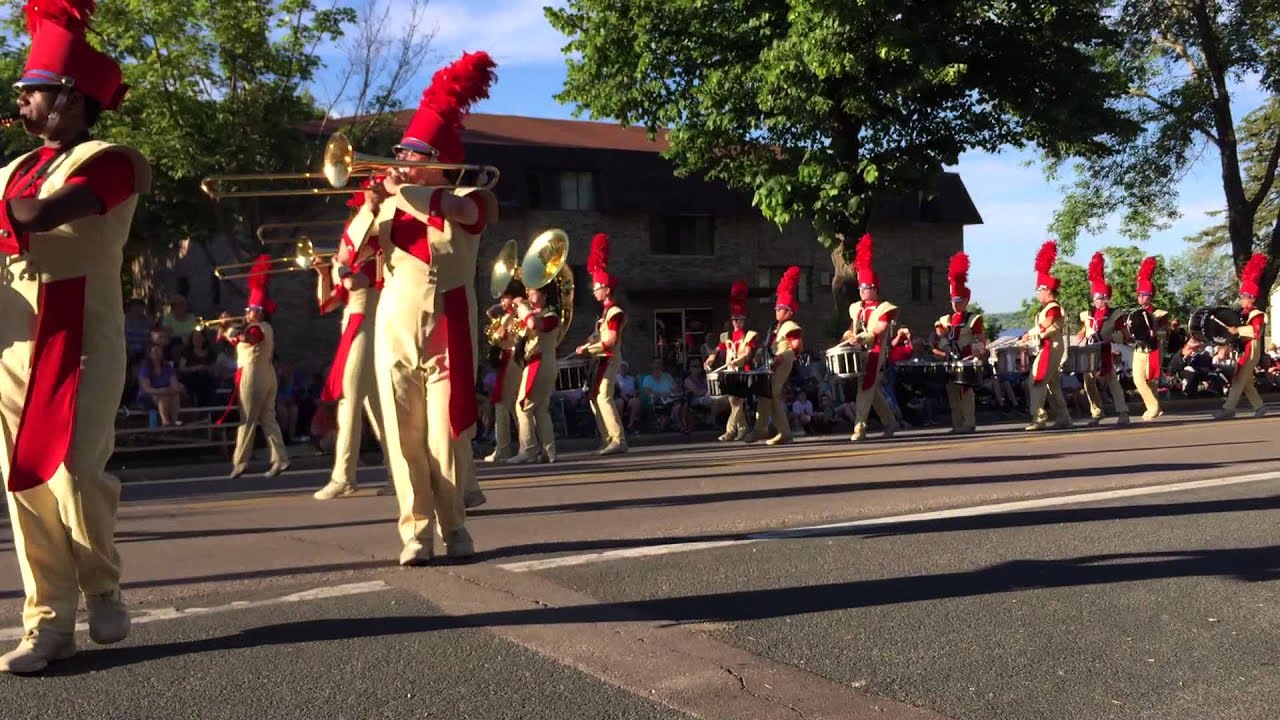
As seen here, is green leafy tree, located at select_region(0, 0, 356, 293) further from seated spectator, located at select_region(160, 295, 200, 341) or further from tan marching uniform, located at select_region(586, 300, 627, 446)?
tan marching uniform, located at select_region(586, 300, 627, 446)

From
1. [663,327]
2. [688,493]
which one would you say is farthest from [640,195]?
[688,493]

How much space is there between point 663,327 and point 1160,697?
111ft

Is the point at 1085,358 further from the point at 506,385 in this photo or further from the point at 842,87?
the point at 506,385

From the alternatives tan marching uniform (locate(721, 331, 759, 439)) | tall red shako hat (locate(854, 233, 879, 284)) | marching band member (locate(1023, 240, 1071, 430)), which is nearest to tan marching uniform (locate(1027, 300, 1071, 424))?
marching band member (locate(1023, 240, 1071, 430))

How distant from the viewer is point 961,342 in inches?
701

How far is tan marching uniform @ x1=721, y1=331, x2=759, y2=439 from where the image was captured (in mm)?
16891

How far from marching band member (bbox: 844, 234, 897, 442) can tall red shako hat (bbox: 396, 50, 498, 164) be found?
10.2 meters

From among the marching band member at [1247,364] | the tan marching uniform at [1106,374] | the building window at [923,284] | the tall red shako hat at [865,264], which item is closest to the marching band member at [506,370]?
the tall red shako hat at [865,264]

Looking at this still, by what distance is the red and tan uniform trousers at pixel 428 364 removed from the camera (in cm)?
639

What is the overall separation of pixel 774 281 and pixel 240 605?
1388 inches

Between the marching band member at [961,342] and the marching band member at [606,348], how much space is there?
523 centimetres

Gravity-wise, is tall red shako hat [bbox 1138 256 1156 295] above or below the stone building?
below

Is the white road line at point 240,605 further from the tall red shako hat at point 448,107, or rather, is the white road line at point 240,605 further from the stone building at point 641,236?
the stone building at point 641,236

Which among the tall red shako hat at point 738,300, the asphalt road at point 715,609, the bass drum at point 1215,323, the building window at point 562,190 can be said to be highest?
the building window at point 562,190
